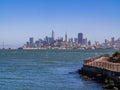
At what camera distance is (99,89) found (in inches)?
1769

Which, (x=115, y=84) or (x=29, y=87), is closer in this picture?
(x=115, y=84)

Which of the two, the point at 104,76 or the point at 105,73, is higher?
the point at 105,73

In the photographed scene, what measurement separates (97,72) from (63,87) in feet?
33.4

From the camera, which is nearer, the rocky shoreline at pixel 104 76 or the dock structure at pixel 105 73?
the rocky shoreline at pixel 104 76

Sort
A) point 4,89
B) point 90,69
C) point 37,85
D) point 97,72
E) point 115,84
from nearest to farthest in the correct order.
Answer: point 115,84, point 4,89, point 37,85, point 97,72, point 90,69

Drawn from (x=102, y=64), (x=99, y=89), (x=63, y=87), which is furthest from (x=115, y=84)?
(x=102, y=64)

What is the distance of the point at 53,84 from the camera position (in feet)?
169

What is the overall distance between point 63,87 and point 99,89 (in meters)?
5.12

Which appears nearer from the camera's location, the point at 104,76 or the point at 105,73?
the point at 105,73

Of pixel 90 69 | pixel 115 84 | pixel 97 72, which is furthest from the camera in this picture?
pixel 90 69

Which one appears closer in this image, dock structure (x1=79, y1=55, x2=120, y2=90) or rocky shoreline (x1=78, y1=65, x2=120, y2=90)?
rocky shoreline (x1=78, y1=65, x2=120, y2=90)

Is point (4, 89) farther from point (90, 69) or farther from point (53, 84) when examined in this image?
point (90, 69)

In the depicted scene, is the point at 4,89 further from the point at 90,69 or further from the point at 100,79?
the point at 90,69

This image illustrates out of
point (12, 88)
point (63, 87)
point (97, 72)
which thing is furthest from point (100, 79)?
point (12, 88)
